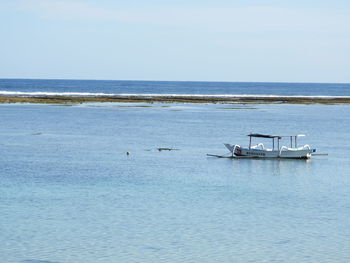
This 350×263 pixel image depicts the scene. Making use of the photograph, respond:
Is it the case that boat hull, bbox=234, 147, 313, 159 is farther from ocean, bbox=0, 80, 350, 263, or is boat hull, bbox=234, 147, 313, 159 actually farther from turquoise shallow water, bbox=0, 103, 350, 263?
turquoise shallow water, bbox=0, 103, 350, 263

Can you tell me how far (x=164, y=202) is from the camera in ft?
109

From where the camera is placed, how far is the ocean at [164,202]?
25.0 meters

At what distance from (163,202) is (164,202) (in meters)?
0.05

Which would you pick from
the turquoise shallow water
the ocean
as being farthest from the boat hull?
the turquoise shallow water

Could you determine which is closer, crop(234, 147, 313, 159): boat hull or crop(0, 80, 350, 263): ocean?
crop(0, 80, 350, 263): ocean

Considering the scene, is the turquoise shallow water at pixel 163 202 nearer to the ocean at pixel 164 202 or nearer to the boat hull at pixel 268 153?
the ocean at pixel 164 202

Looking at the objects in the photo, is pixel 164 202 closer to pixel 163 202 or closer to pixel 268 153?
pixel 163 202

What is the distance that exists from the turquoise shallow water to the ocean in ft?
0.18

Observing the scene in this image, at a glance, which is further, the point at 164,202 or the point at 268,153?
the point at 268,153

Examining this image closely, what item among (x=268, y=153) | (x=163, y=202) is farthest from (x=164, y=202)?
(x=268, y=153)

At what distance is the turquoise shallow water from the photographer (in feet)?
82.2

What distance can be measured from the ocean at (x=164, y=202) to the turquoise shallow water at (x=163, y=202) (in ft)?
0.18

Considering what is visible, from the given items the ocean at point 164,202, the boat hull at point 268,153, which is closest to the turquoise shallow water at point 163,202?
the ocean at point 164,202

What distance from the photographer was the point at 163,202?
33.3 metres
